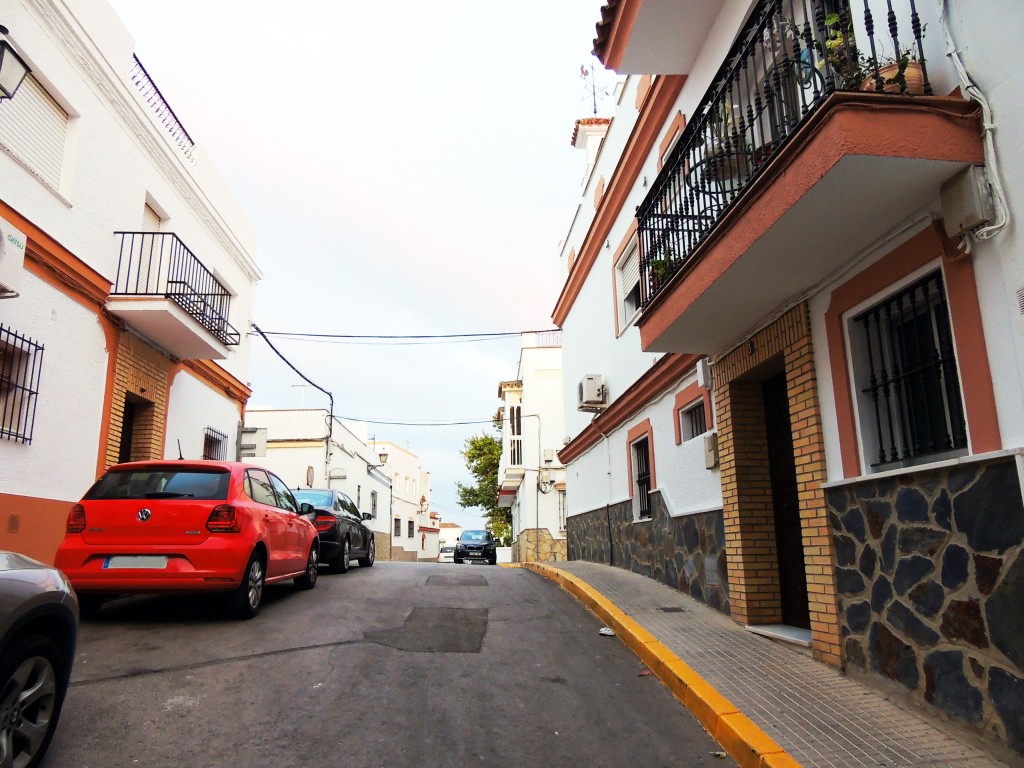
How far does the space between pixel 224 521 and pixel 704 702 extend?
4513mm

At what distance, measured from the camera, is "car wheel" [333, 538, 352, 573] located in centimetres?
1209

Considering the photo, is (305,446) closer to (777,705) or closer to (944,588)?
(777,705)

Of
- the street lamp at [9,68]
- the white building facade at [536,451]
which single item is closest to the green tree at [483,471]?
the white building facade at [536,451]

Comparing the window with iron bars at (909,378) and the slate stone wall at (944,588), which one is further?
the window with iron bars at (909,378)

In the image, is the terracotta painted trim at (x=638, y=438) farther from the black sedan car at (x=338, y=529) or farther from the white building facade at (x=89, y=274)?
the white building facade at (x=89, y=274)

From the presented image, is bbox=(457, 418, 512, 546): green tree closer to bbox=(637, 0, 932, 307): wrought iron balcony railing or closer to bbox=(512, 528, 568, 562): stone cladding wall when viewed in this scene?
bbox=(512, 528, 568, 562): stone cladding wall

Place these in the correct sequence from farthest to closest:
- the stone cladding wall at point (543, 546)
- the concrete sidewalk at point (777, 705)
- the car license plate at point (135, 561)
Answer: the stone cladding wall at point (543, 546), the car license plate at point (135, 561), the concrete sidewalk at point (777, 705)

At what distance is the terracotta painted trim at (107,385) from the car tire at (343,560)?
3761mm

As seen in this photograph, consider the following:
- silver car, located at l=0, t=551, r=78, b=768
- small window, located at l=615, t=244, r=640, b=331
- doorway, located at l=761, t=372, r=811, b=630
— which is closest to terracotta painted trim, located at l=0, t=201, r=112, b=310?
silver car, located at l=0, t=551, r=78, b=768

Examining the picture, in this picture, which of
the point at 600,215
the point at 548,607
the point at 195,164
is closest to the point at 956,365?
the point at 548,607

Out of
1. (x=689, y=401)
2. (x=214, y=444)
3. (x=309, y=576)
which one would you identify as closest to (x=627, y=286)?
(x=689, y=401)

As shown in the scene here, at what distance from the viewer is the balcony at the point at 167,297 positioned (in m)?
10.5

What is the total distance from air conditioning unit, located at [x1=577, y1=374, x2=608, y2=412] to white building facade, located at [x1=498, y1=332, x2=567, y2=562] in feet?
40.3

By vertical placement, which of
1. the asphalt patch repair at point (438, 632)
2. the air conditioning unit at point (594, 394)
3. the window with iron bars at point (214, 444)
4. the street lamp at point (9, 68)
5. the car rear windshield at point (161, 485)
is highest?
the street lamp at point (9, 68)
